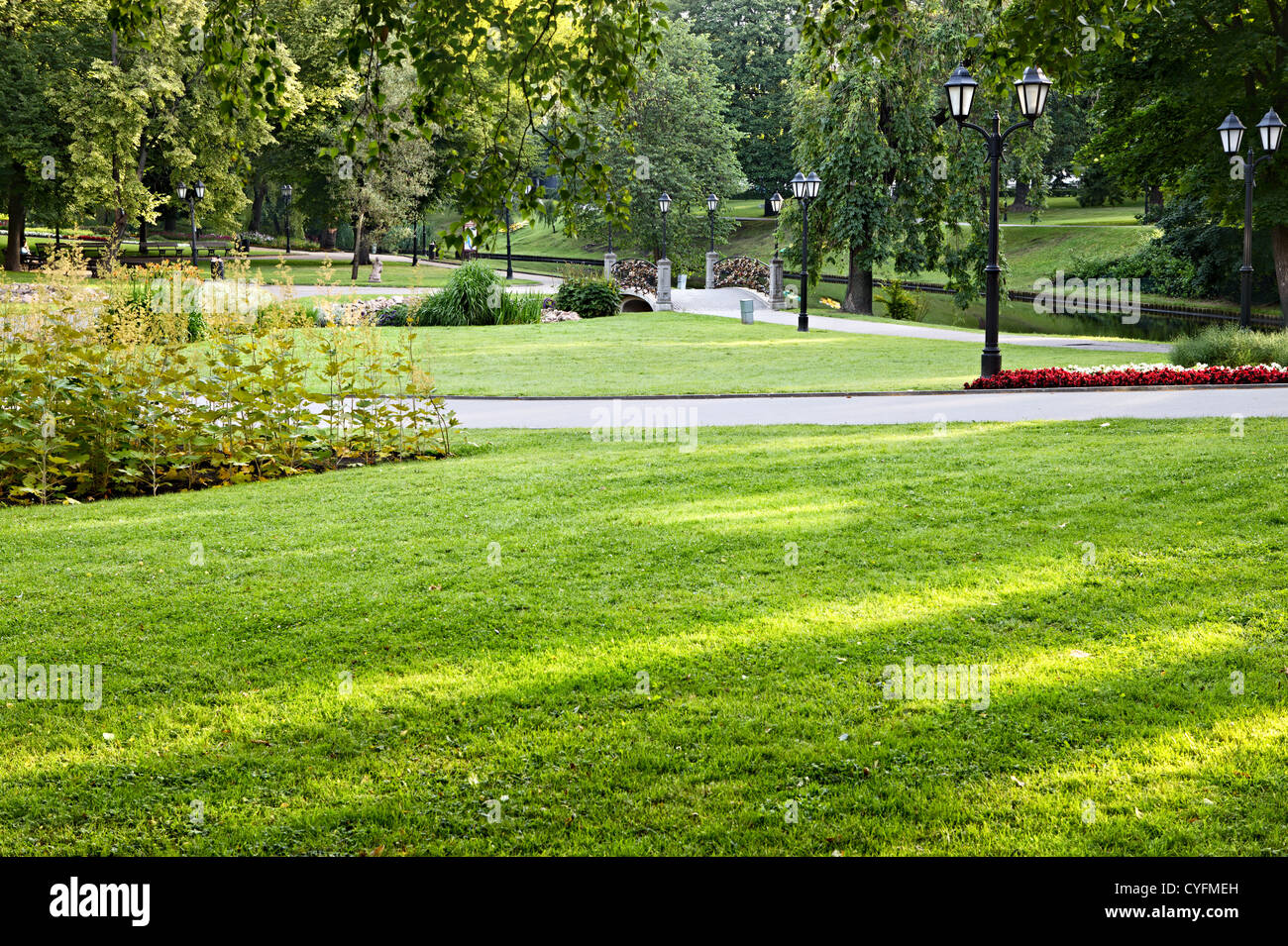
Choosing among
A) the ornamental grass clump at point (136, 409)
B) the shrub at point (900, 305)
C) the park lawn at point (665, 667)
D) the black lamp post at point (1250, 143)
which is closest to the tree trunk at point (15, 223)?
the shrub at point (900, 305)

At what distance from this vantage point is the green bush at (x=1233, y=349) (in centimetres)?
1747

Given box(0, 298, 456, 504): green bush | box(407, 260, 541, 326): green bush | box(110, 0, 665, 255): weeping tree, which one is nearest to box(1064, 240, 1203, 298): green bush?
box(407, 260, 541, 326): green bush

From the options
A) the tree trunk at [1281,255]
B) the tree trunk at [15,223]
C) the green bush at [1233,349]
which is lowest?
the green bush at [1233,349]

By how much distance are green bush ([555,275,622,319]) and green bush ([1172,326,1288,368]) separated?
2124 cm

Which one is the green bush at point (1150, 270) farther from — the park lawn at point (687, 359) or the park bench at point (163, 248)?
the park bench at point (163, 248)

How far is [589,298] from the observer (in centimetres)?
3703

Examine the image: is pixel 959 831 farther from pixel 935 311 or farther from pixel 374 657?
pixel 935 311

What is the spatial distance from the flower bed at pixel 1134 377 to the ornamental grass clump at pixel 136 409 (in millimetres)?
9353

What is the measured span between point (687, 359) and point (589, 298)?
575 inches

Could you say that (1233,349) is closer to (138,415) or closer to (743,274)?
(138,415)

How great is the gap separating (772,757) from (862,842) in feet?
2.26

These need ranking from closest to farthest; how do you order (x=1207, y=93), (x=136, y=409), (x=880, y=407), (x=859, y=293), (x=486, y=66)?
(x=486, y=66), (x=136, y=409), (x=880, y=407), (x=1207, y=93), (x=859, y=293)

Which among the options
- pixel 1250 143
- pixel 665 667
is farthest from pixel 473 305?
pixel 665 667
